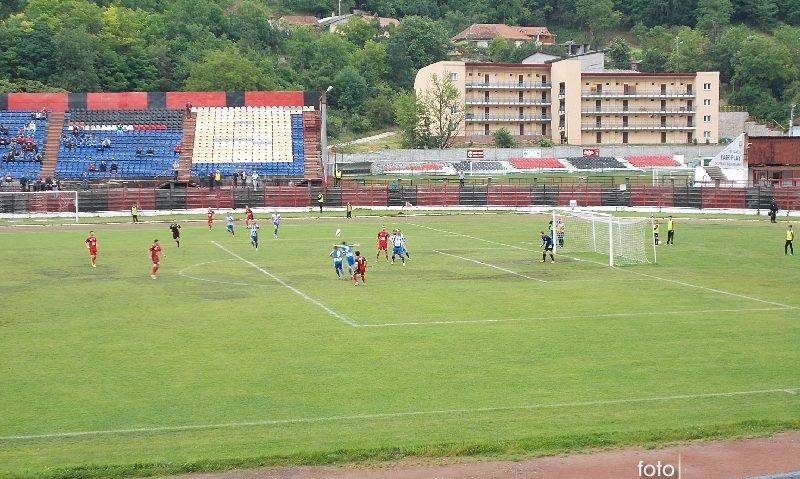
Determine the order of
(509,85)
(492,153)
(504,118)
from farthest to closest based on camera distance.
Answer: (504,118) → (509,85) → (492,153)

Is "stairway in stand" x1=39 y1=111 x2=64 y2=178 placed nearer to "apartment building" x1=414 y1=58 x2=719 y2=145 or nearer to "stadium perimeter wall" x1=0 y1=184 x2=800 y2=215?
"stadium perimeter wall" x1=0 y1=184 x2=800 y2=215

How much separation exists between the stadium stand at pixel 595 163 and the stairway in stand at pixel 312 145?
116ft

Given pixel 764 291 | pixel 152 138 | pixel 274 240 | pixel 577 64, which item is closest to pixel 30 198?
pixel 152 138

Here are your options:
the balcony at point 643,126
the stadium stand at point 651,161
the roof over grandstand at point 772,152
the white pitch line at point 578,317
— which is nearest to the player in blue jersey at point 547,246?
the white pitch line at point 578,317

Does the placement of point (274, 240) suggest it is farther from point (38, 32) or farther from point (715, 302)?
point (38, 32)

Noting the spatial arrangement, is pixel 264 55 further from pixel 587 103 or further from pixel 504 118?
pixel 587 103

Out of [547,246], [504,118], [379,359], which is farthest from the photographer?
[504,118]

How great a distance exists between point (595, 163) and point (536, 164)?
6867 millimetres

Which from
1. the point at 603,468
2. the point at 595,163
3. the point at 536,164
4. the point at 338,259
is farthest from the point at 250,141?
the point at 603,468

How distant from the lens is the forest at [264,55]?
137 metres

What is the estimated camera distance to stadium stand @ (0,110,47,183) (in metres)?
90.6

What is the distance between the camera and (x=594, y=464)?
16922 millimetres

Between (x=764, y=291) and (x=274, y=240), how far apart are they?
95.1 ft

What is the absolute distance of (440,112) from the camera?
13050 cm
